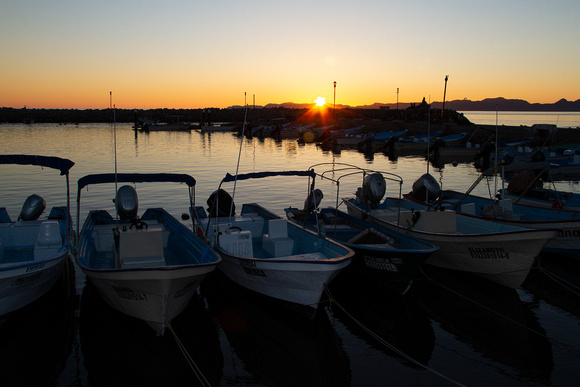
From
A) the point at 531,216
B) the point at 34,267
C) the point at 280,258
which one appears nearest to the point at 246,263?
the point at 280,258

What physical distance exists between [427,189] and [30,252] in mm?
12910

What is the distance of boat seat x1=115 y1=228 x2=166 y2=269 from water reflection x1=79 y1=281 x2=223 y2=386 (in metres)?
1.29

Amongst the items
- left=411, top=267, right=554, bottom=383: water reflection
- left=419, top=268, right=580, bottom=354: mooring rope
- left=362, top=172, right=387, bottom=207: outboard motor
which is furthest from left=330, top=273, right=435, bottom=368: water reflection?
left=362, top=172, right=387, bottom=207: outboard motor

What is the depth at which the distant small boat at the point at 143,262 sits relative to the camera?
902cm

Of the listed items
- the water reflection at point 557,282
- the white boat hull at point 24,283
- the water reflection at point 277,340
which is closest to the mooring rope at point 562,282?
the water reflection at point 557,282

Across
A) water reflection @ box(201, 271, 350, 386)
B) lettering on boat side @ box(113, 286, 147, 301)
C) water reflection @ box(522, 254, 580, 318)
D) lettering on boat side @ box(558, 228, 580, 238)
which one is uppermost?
lettering on boat side @ box(558, 228, 580, 238)

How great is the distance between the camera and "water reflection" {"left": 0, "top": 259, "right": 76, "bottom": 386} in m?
8.34

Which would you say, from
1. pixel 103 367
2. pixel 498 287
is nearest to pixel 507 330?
pixel 498 287

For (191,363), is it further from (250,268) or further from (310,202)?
(310,202)

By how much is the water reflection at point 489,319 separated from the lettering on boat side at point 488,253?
97 centimetres

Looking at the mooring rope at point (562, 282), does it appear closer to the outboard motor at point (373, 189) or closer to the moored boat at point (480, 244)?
the moored boat at point (480, 244)

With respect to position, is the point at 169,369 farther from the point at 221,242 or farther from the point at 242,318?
the point at 221,242

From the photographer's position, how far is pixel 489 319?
10.9m

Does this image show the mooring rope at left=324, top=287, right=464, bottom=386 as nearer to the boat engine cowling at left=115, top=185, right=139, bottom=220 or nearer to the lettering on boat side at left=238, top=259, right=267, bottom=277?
the lettering on boat side at left=238, top=259, right=267, bottom=277
